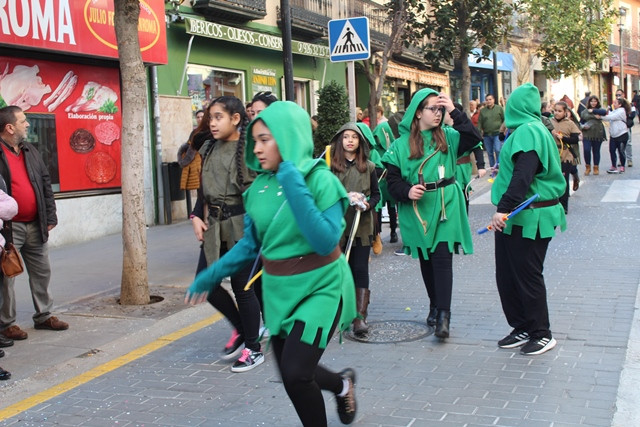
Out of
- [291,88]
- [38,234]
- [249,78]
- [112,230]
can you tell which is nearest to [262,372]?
[38,234]

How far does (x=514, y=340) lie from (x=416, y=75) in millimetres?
21606

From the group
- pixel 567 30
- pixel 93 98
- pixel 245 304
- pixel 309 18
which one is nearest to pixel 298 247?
pixel 245 304

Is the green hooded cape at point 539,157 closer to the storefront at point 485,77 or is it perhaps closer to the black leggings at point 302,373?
the black leggings at point 302,373

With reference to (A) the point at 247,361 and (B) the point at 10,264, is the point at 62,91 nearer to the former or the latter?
(B) the point at 10,264

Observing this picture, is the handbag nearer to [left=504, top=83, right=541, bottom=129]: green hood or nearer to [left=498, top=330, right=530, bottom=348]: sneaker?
[left=498, top=330, right=530, bottom=348]: sneaker

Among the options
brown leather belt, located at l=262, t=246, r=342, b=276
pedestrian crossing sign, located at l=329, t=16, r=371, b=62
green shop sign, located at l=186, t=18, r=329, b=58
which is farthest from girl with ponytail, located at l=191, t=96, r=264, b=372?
green shop sign, located at l=186, t=18, r=329, b=58

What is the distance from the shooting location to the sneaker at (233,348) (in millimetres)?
5621

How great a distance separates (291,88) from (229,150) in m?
5.00

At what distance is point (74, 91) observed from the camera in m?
11.8

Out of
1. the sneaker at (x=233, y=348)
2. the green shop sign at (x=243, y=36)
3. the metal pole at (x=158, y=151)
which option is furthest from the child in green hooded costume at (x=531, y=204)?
the green shop sign at (x=243, y=36)

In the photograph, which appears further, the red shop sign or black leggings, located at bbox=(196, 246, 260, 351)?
the red shop sign

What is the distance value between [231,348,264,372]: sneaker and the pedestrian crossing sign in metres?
5.89

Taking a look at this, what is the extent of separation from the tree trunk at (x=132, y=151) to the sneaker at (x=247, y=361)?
2224 mm

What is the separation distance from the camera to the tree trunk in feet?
23.7
